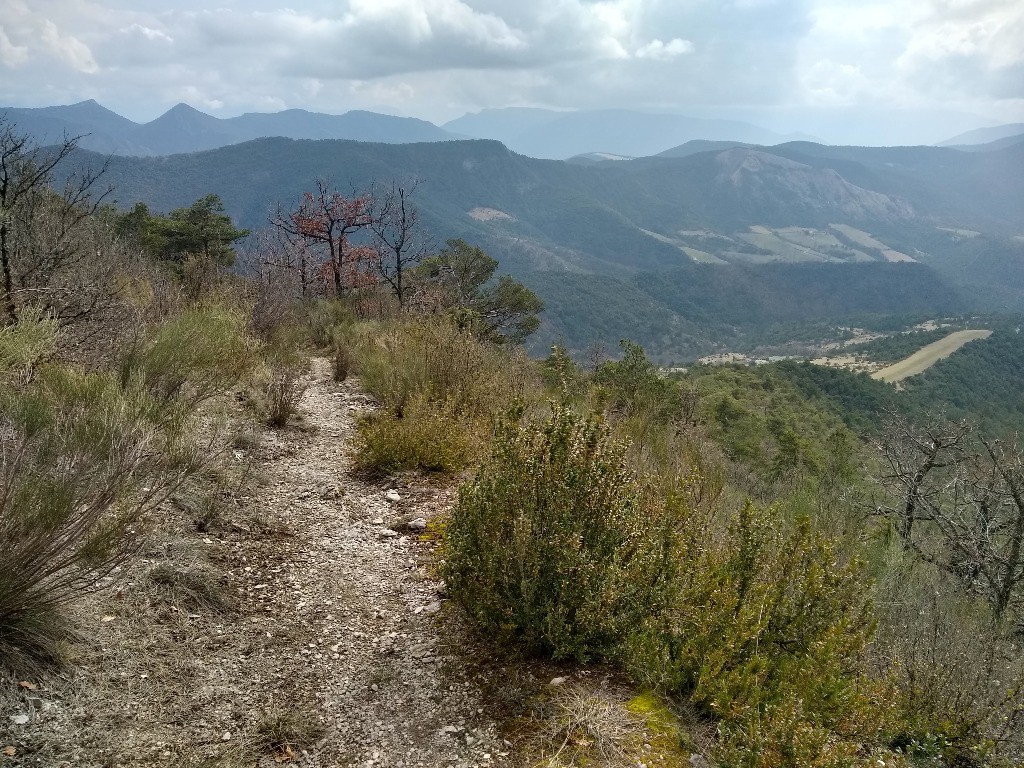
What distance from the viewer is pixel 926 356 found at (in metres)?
84.8

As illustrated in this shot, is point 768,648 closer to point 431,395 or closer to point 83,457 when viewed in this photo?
point 83,457

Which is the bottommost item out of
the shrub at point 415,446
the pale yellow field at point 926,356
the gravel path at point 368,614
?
the pale yellow field at point 926,356

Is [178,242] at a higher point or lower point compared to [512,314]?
higher

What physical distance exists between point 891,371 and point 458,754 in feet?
298

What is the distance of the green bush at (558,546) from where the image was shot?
2744mm

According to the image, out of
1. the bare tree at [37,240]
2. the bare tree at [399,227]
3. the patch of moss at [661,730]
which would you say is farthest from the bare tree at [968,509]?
the bare tree at [399,227]

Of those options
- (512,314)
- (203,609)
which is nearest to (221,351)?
(203,609)

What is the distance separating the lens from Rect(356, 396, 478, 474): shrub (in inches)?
216

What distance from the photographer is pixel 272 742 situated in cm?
240

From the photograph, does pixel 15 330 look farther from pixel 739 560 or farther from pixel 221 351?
pixel 739 560

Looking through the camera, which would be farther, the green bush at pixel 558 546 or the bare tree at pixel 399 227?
the bare tree at pixel 399 227

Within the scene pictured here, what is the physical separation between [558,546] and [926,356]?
102m

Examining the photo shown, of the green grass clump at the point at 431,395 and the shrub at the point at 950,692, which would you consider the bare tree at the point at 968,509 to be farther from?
the green grass clump at the point at 431,395

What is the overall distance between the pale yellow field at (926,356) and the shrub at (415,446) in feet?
251
